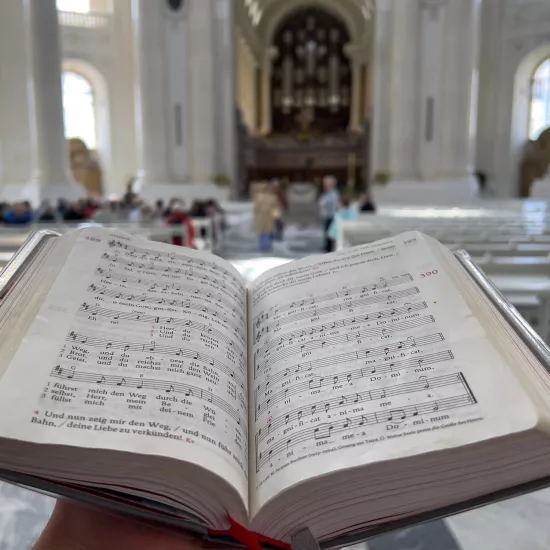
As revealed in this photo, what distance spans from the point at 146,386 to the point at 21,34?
11309 mm

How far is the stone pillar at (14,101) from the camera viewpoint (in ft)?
33.5

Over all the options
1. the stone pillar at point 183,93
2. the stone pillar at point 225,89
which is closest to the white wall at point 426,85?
the stone pillar at point 225,89

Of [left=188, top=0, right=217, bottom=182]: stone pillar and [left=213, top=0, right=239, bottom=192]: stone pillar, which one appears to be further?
[left=213, top=0, right=239, bottom=192]: stone pillar

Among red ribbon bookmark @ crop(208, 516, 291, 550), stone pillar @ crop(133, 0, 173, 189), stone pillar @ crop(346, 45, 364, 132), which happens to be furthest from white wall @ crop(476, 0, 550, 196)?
red ribbon bookmark @ crop(208, 516, 291, 550)

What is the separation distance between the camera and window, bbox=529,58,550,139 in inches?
664

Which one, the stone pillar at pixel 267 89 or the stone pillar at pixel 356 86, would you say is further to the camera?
the stone pillar at pixel 267 89

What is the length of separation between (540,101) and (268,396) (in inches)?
748

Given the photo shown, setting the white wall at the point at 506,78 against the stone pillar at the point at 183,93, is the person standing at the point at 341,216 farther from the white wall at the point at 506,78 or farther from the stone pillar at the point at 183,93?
the white wall at the point at 506,78

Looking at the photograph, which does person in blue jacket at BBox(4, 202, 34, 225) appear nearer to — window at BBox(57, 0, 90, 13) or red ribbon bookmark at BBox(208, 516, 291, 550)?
red ribbon bookmark at BBox(208, 516, 291, 550)

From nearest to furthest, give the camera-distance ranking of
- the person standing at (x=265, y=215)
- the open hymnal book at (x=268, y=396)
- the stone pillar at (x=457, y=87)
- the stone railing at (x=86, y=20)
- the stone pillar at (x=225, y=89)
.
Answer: the open hymnal book at (x=268, y=396)
the person standing at (x=265, y=215)
the stone pillar at (x=457, y=87)
the stone pillar at (x=225, y=89)
the stone railing at (x=86, y=20)

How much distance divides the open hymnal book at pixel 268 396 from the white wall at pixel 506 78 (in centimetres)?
1741

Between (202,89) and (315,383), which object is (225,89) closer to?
(202,89)

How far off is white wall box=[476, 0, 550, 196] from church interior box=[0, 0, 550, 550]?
0.13 feet

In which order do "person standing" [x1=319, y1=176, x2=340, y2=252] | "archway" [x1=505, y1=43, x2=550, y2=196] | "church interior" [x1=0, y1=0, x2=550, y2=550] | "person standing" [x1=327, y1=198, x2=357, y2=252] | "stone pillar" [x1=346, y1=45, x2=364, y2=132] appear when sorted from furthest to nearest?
"stone pillar" [x1=346, y1=45, x2=364, y2=132] < "archway" [x1=505, y1=43, x2=550, y2=196] < "church interior" [x1=0, y1=0, x2=550, y2=550] < "person standing" [x1=319, y1=176, x2=340, y2=252] < "person standing" [x1=327, y1=198, x2=357, y2=252]
